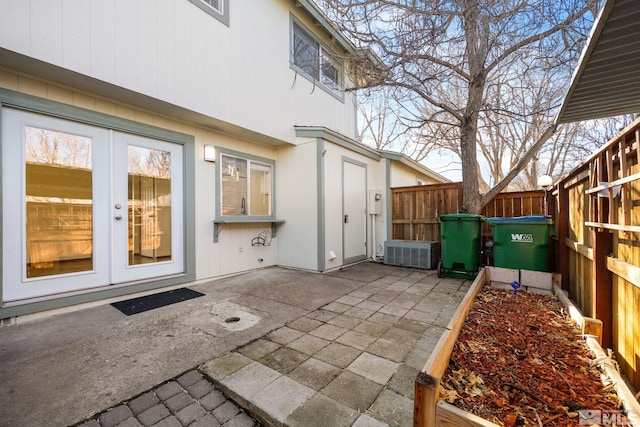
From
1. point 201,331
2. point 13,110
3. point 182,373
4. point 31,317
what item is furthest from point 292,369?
point 13,110

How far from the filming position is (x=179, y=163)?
4.05m

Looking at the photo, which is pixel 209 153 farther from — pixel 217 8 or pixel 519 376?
pixel 519 376

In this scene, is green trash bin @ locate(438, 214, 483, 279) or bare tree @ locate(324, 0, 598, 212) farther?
green trash bin @ locate(438, 214, 483, 279)

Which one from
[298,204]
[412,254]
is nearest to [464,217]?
[412,254]

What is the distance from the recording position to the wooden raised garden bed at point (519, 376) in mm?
1215

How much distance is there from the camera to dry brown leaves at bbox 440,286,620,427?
1.43 m

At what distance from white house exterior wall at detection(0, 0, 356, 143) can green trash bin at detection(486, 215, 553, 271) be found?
3921 millimetres

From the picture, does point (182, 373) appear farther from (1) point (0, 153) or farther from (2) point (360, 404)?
(1) point (0, 153)

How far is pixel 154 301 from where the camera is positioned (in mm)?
3359

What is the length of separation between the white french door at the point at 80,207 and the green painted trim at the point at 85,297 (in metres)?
0.09

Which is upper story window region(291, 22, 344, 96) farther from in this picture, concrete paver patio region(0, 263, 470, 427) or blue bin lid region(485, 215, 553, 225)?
concrete paver patio region(0, 263, 470, 427)

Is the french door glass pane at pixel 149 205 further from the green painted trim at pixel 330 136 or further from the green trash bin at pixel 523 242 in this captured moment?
the green trash bin at pixel 523 242

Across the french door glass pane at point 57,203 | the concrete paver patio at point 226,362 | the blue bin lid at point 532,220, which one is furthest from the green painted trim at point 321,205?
the french door glass pane at point 57,203

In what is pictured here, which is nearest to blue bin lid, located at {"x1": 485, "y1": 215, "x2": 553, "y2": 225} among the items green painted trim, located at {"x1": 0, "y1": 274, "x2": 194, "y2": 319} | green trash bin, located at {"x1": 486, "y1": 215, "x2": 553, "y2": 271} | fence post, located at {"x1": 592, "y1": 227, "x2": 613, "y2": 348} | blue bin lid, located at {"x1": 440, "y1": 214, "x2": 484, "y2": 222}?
green trash bin, located at {"x1": 486, "y1": 215, "x2": 553, "y2": 271}
